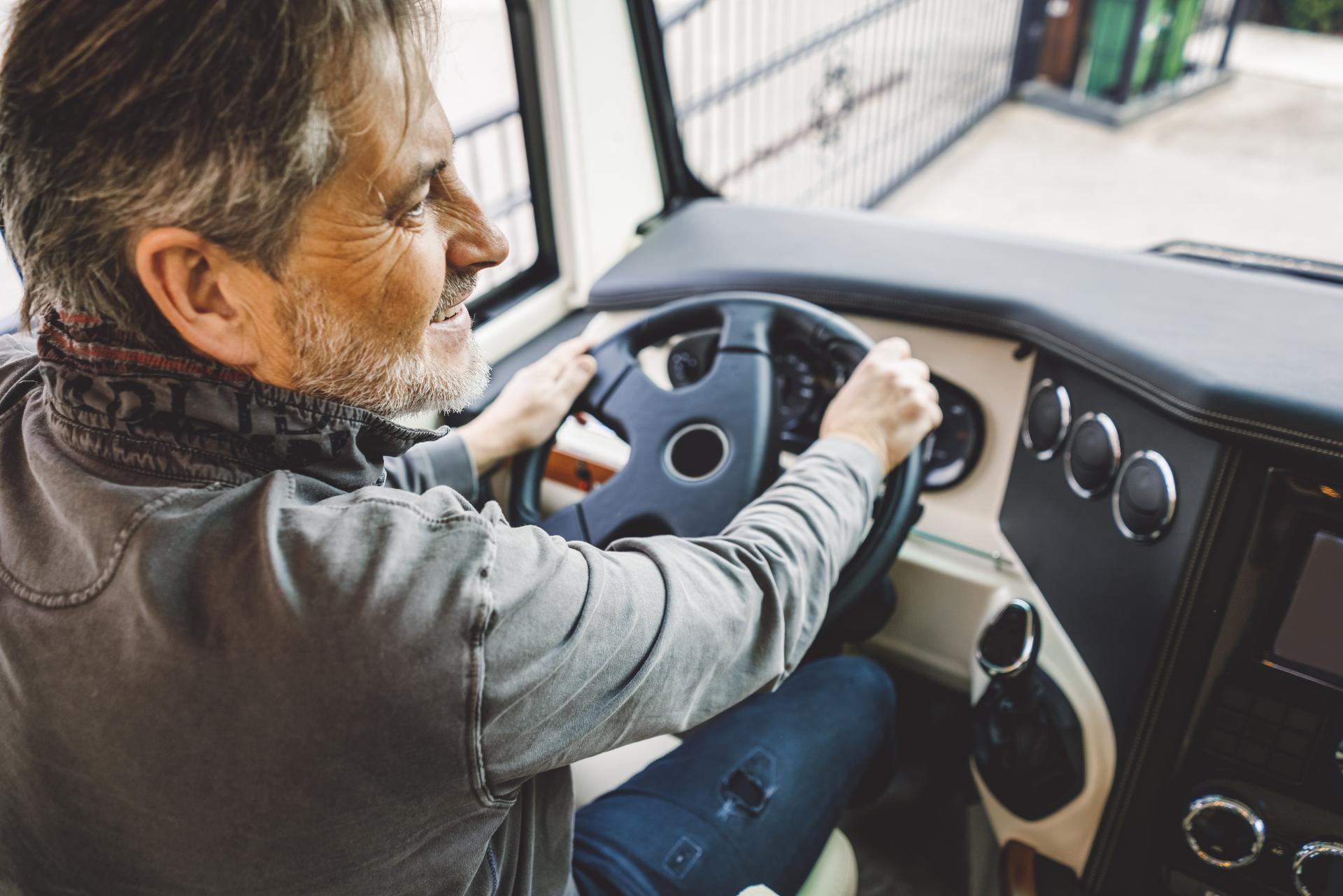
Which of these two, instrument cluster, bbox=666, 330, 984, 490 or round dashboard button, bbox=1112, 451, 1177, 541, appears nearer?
round dashboard button, bbox=1112, 451, 1177, 541

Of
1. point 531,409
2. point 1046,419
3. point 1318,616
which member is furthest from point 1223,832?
point 531,409

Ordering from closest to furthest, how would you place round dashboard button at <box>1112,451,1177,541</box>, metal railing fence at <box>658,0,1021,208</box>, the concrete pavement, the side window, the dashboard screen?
the dashboard screen, round dashboard button at <box>1112,451,1177,541</box>, the concrete pavement, the side window, metal railing fence at <box>658,0,1021,208</box>

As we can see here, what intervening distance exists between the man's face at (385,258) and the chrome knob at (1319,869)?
1087mm

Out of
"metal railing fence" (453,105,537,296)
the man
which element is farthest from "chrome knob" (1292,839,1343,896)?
"metal railing fence" (453,105,537,296)

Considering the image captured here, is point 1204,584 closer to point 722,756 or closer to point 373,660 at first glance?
point 722,756

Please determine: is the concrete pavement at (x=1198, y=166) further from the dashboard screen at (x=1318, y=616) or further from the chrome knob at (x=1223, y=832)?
the chrome knob at (x=1223, y=832)

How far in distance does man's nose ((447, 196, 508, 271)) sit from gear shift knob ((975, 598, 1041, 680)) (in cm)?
85

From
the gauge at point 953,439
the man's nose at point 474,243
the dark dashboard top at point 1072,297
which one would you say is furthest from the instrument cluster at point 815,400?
the man's nose at point 474,243

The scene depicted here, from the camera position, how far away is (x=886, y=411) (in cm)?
111

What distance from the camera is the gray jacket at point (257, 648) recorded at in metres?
0.59

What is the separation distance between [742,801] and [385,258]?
0.72 meters

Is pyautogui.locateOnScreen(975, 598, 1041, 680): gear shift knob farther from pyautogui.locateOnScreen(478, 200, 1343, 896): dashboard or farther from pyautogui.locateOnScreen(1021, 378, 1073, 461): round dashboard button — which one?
pyautogui.locateOnScreen(1021, 378, 1073, 461): round dashboard button

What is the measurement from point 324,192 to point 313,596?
289 millimetres

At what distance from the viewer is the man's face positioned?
682 mm
